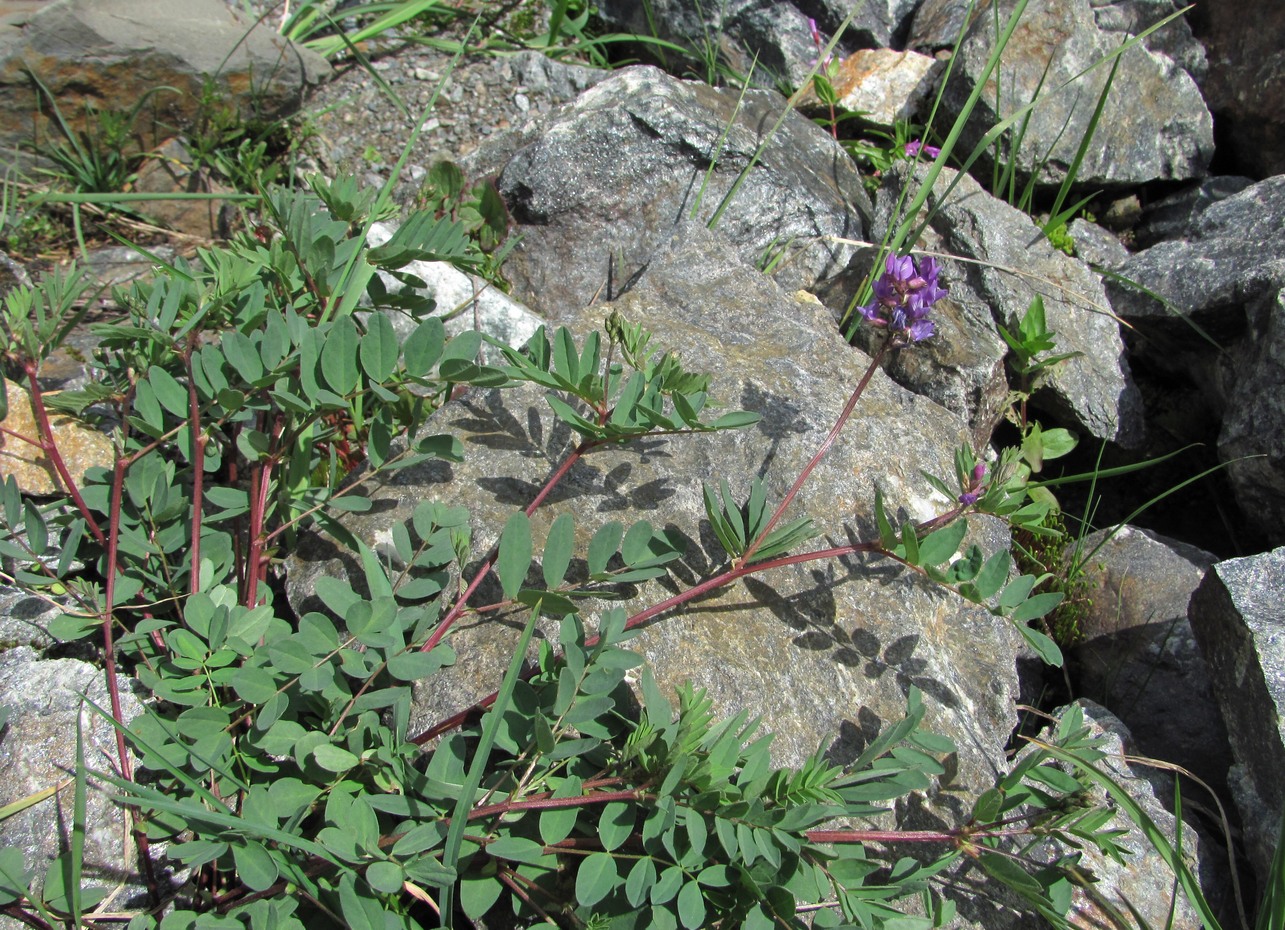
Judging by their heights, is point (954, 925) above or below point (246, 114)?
below

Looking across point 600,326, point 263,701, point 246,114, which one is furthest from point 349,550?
point 246,114

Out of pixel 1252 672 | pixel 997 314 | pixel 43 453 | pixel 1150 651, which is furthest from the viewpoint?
pixel 997 314

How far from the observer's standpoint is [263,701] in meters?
1.91

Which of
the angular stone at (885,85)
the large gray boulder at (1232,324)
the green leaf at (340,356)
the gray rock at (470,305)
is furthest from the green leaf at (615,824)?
the angular stone at (885,85)

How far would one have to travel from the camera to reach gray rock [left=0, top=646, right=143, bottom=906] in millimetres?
2004

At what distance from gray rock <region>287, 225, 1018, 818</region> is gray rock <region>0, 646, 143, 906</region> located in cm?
49

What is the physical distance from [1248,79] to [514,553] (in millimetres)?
4433

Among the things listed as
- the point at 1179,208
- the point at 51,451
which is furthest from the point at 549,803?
the point at 1179,208

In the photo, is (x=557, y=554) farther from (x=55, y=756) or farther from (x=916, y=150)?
(x=916, y=150)

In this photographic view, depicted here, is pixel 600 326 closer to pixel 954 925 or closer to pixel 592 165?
pixel 592 165

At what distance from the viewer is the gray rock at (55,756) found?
2004mm

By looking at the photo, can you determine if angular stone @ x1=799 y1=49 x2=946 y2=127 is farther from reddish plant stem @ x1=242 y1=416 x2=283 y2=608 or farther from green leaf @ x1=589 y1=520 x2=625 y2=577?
reddish plant stem @ x1=242 y1=416 x2=283 y2=608

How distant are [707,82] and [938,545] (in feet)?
11.0

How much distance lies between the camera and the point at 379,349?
7.25 feet
